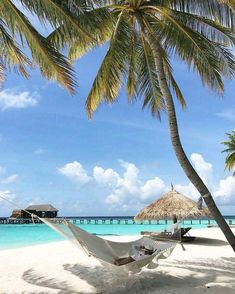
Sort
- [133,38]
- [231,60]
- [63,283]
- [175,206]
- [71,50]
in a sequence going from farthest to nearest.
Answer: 1. [175,206]
2. [71,50]
3. [133,38]
4. [231,60]
5. [63,283]

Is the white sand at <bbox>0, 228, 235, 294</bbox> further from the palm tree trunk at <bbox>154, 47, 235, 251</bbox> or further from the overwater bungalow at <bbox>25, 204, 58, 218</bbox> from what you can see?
the overwater bungalow at <bbox>25, 204, 58, 218</bbox>

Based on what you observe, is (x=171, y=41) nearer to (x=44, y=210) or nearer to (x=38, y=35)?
(x=38, y=35)

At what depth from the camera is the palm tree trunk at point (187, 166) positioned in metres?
4.93

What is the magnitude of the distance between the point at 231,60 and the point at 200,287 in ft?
10.6

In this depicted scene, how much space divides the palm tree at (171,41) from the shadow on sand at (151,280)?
25.0 inches

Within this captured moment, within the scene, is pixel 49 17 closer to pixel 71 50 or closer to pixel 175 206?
pixel 71 50

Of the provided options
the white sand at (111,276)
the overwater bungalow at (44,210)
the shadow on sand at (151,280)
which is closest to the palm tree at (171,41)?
the shadow on sand at (151,280)

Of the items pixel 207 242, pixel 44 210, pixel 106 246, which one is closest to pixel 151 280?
pixel 106 246

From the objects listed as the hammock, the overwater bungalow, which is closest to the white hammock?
the hammock

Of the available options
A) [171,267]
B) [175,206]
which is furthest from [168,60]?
[175,206]

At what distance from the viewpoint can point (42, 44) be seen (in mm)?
3738

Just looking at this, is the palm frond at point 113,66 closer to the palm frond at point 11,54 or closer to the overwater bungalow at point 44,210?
the palm frond at point 11,54

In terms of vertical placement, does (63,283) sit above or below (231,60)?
below

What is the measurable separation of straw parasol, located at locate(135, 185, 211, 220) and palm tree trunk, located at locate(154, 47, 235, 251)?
5876 mm
